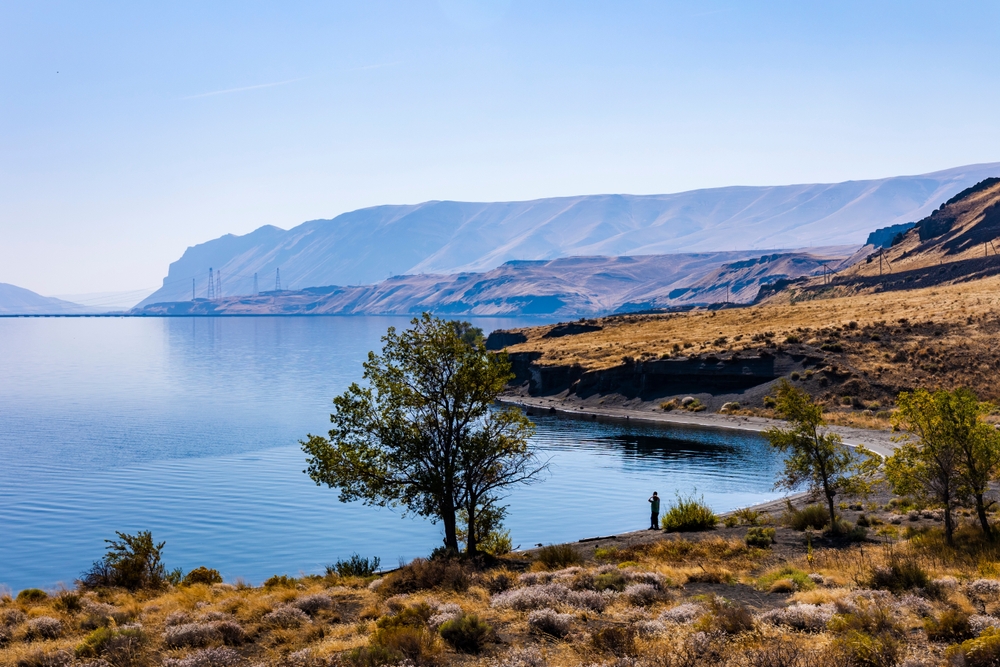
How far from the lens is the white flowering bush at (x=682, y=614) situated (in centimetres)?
1661

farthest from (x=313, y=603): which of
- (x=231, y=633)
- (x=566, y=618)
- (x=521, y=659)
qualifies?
(x=521, y=659)

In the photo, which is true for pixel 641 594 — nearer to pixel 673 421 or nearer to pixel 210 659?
pixel 210 659

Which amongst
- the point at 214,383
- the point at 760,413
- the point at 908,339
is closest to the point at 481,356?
the point at 760,413

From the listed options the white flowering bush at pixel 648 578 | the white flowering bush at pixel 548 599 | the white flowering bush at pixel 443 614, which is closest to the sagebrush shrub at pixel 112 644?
the white flowering bush at pixel 443 614

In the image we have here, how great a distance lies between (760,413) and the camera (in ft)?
258

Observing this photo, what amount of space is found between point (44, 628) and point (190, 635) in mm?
3829

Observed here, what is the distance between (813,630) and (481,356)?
18609 millimetres

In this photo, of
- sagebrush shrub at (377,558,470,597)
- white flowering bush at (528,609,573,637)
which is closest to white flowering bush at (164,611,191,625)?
sagebrush shrub at (377,558,470,597)

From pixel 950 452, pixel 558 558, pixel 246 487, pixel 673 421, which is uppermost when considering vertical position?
pixel 950 452

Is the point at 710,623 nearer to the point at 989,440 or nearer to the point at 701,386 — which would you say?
the point at 989,440

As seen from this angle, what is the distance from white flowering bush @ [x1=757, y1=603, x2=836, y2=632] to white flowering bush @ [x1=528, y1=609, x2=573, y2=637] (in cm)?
395

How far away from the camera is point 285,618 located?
18.6 m

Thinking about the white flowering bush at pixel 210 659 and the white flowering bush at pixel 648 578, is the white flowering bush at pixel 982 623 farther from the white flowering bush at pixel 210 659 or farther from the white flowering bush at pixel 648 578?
the white flowering bush at pixel 210 659

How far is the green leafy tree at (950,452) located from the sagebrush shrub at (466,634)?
55.5ft
